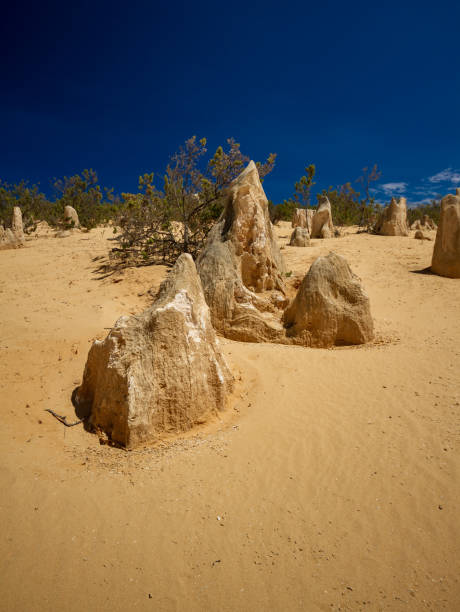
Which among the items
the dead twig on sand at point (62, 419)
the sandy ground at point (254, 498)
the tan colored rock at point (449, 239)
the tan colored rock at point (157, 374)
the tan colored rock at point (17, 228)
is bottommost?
the sandy ground at point (254, 498)

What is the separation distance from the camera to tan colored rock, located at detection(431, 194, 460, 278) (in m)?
10.6

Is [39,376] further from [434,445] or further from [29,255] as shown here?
[29,255]

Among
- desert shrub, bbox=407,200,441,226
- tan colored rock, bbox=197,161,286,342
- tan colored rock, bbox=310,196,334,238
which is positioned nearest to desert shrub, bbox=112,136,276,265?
tan colored rock, bbox=197,161,286,342

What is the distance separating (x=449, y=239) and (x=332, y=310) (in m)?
7.77

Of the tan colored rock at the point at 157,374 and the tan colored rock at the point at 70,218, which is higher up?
the tan colored rock at the point at 70,218

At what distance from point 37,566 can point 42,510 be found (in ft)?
1.48

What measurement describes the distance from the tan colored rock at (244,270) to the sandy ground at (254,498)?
1.29 meters

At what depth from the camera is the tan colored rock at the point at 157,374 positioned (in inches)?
131

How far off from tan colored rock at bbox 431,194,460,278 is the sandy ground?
716cm

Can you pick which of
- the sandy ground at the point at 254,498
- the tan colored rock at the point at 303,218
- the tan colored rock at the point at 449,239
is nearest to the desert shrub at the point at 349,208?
the tan colored rock at the point at 303,218

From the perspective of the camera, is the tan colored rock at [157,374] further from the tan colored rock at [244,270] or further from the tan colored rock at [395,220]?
the tan colored rock at [395,220]

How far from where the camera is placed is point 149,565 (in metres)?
2.20

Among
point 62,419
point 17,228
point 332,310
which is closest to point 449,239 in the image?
point 332,310

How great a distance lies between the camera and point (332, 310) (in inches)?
231
